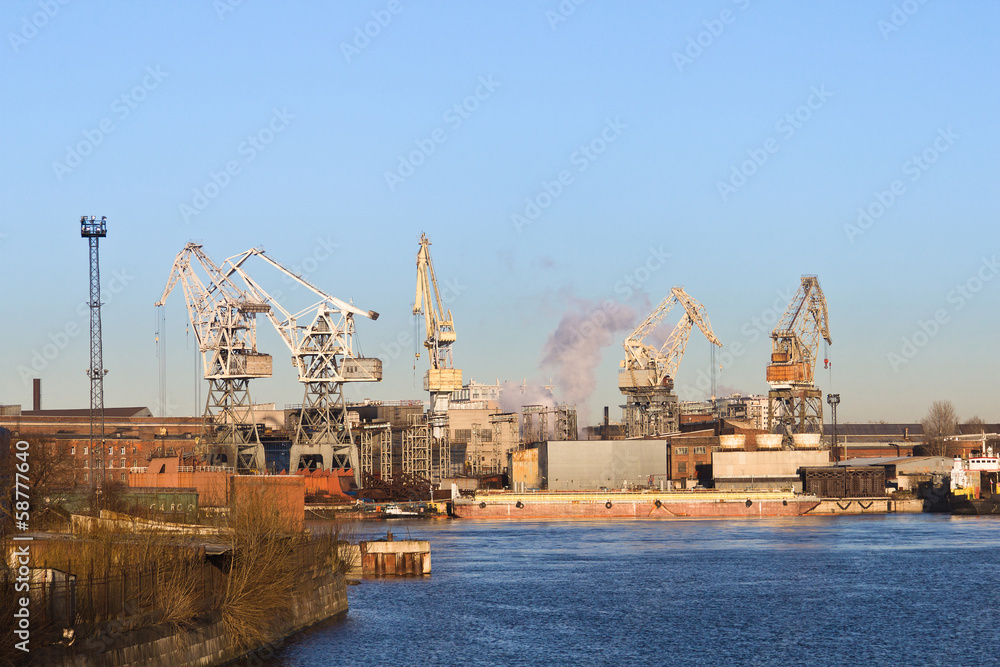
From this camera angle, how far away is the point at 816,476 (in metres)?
106

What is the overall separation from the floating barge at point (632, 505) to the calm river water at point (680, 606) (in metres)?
28.0

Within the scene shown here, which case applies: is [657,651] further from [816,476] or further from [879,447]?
[879,447]

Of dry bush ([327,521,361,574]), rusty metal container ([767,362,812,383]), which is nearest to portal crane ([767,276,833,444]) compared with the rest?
rusty metal container ([767,362,812,383])

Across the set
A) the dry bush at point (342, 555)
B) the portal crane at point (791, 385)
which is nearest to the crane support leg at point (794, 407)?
the portal crane at point (791, 385)

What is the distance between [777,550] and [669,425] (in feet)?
236

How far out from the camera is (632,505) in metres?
97.8

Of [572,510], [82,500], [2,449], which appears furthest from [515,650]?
[572,510]

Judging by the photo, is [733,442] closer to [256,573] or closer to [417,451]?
[417,451]

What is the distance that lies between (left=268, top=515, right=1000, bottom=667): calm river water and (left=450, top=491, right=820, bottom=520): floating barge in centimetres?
2798

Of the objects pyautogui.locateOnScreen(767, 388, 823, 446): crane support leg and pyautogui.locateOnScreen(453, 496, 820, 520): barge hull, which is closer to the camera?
pyautogui.locateOnScreen(453, 496, 820, 520): barge hull

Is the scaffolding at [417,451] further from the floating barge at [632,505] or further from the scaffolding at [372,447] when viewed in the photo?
the floating barge at [632,505]

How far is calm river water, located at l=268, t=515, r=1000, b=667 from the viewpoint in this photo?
32562 mm

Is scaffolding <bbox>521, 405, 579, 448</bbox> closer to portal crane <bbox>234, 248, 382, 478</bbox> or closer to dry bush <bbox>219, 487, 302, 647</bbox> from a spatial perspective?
portal crane <bbox>234, 248, 382, 478</bbox>

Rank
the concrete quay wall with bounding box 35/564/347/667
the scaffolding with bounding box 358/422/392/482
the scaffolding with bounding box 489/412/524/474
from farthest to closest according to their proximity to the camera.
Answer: the scaffolding with bounding box 489/412/524/474 → the scaffolding with bounding box 358/422/392/482 → the concrete quay wall with bounding box 35/564/347/667
